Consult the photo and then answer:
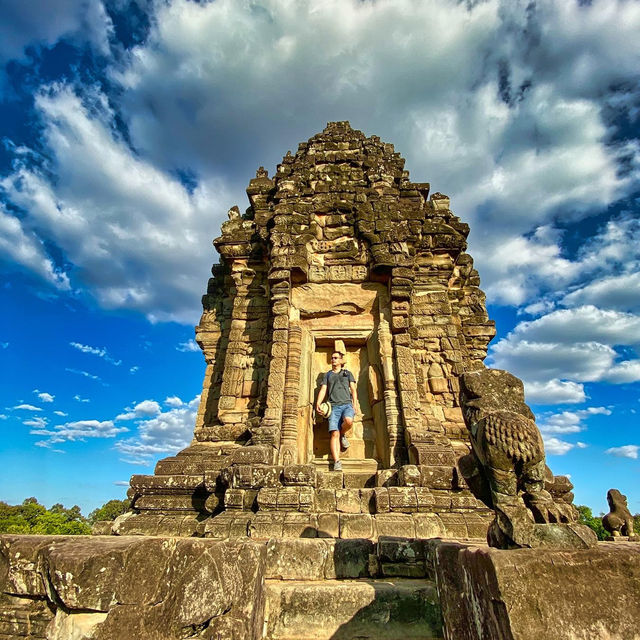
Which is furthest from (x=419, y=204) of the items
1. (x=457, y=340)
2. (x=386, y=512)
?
(x=386, y=512)

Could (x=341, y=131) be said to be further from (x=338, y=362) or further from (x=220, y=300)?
(x=338, y=362)

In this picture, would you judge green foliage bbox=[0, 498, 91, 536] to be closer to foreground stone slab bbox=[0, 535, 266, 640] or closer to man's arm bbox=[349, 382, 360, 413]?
man's arm bbox=[349, 382, 360, 413]

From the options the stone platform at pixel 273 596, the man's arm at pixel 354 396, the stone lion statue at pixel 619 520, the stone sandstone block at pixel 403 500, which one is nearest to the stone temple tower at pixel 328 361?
the stone sandstone block at pixel 403 500

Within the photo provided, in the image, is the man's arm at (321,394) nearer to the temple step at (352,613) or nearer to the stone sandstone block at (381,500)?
the stone sandstone block at (381,500)

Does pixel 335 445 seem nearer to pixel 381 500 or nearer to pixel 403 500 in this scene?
pixel 381 500

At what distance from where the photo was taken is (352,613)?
2.82m

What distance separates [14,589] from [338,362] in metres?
6.21

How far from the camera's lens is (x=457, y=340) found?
845 cm

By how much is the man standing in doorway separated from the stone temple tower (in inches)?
18.0

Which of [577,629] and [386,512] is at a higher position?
[386,512]

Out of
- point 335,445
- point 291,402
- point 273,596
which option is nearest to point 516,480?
point 273,596

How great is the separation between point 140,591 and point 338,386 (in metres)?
5.79

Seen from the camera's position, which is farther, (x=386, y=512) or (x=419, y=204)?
(x=419, y=204)

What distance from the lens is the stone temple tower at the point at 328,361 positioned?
17.7 feet
